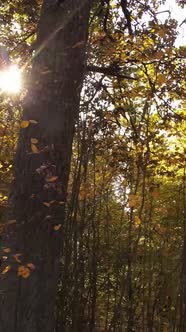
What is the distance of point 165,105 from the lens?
643 cm

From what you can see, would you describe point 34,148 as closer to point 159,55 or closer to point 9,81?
point 9,81

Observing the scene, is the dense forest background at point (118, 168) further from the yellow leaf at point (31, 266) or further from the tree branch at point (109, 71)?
the yellow leaf at point (31, 266)

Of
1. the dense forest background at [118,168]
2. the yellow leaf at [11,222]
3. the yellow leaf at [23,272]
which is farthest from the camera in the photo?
the dense forest background at [118,168]

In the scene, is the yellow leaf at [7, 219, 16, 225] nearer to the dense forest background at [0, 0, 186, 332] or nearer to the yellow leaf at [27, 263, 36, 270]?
the yellow leaf at [27, 263, 36, 270]

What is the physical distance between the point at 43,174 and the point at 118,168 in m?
3.48

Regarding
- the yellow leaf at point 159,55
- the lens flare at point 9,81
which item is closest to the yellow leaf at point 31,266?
the lens flare at point 9,81

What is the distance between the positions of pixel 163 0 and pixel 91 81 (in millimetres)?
3230

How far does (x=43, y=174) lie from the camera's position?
Answer: 3.39 metres

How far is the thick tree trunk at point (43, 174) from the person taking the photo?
3242 mm

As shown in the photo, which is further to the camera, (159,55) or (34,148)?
(159,55)

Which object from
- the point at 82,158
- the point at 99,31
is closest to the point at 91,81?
the point at 82,158

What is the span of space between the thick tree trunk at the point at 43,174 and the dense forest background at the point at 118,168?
1007 mm

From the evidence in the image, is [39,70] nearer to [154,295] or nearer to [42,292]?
[42,292]

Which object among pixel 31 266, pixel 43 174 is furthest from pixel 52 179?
pixel 31 266
